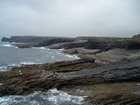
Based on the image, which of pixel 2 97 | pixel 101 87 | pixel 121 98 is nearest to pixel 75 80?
pixel 101 87

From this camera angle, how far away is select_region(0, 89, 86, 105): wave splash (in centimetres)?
1700

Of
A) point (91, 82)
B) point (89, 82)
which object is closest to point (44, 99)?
point (89, 82)

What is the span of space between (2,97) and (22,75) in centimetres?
436

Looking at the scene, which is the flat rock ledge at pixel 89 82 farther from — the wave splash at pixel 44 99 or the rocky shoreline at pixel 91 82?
the wave splash at pixel 44 99

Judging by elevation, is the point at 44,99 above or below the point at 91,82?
below

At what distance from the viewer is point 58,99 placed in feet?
58.6

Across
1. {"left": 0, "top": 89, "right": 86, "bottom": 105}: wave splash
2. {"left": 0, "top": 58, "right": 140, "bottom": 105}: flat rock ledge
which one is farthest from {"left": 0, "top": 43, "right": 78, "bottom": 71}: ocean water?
{"left": 0, "top": 89, "right": 86, "bottom": 105}: wave splash

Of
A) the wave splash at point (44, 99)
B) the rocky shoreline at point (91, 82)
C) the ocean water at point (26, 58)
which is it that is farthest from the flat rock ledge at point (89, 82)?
the ocean water at point (26, 58)

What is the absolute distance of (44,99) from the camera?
18.0 meters

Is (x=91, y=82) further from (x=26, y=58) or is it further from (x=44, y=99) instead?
(x=26, y=58)

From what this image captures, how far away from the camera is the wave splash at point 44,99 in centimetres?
1700

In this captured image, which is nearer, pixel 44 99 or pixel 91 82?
pixel 44 99

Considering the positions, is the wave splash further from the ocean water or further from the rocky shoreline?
the ocean water

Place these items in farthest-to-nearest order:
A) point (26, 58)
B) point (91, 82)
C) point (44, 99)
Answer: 1. point (26, 58)
2. point (91, 82)
3. point (44, 99)
